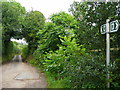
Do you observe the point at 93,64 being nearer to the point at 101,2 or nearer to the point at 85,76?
the point at 85,76

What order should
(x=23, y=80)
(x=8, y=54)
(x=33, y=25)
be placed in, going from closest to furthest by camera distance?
1. (x=23, y=80)
2. (x=33, y=25)
3. (x=8, y=54)

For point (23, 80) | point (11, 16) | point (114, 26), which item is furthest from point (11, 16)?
point (114, 26)

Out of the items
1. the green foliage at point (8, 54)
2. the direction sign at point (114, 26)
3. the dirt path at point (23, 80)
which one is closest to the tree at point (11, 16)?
the green foliage at point (8, 54)

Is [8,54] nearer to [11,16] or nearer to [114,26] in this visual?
[11,16]

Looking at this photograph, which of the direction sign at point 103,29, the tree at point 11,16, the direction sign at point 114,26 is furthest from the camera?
the tree at point 11,16

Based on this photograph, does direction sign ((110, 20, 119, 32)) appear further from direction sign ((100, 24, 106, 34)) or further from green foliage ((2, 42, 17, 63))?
green foliage ((2, 42, 17, 63))

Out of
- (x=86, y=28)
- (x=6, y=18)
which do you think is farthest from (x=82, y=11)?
(x=6, y=18)

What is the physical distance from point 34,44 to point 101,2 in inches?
366

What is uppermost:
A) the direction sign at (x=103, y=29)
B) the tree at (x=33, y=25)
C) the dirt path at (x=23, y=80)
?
the tree at (x=33, y=25)

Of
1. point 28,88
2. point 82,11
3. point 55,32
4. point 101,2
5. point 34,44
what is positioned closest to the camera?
point 101,2

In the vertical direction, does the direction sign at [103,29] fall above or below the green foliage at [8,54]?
above

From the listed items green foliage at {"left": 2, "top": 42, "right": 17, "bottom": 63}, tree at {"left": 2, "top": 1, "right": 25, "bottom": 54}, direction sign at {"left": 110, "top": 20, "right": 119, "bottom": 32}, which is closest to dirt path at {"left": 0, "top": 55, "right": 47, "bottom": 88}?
direction sign at {"left": 110, "top": 20, "right": 119, "bottom": 32}

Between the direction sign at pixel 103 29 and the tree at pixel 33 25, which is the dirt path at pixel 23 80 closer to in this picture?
the direction sign at pixel 103 29

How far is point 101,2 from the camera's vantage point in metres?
2.01
